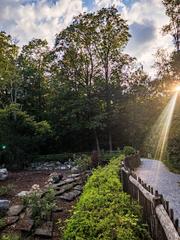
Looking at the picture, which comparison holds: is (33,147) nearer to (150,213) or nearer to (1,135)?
(1,135)

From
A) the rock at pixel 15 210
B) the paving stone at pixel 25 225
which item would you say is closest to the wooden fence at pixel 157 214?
the paving stone at pixel 25 225

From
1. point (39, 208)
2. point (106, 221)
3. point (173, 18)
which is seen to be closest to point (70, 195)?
point (39, 208)

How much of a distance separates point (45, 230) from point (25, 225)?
1.79 ft

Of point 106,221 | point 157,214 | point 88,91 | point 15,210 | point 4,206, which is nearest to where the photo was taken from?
point 106,221

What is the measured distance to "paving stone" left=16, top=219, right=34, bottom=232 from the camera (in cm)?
688

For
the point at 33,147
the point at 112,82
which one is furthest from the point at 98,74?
the point at 33,147

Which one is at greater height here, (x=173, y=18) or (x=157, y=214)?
(x=173, y=18)

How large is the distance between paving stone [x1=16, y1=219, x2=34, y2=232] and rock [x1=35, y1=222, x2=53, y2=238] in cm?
22

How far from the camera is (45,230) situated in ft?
22.3

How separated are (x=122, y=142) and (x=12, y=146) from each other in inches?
539

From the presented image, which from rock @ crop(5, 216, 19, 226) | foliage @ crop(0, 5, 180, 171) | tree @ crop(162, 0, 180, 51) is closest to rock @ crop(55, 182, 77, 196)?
rock @ crop(5, 216, 19, 226)

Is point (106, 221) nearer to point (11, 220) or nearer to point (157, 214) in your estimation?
point (157, 214)

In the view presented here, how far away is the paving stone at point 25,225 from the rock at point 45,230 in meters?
0.22

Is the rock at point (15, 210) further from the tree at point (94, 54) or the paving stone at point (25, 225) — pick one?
the tree at point (94, 54)
